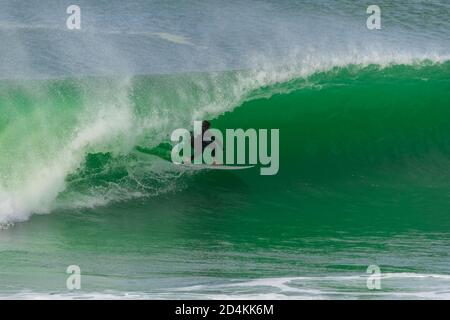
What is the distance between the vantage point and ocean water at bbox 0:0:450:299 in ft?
33.9

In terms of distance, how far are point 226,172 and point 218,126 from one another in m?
1.54

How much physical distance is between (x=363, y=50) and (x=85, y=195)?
7312 millimetres

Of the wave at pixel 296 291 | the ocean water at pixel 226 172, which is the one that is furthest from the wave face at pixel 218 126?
the wave at pixel 296 291

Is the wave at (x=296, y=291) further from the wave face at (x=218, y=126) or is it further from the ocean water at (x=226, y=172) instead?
the wave face at (x=218, y=126)

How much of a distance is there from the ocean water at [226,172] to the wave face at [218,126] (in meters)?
0.03

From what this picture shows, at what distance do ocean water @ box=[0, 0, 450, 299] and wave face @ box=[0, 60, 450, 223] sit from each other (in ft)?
0.10

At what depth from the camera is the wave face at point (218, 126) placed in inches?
518

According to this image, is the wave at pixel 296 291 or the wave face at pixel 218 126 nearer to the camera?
the wave at pixel 296 291

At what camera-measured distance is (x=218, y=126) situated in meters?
15.1

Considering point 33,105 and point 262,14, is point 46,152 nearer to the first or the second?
point 33,105

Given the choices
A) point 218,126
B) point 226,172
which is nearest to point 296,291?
point 226,172

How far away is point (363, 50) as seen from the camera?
723 inches

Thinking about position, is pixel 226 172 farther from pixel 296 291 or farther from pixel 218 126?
pixel 296 291
